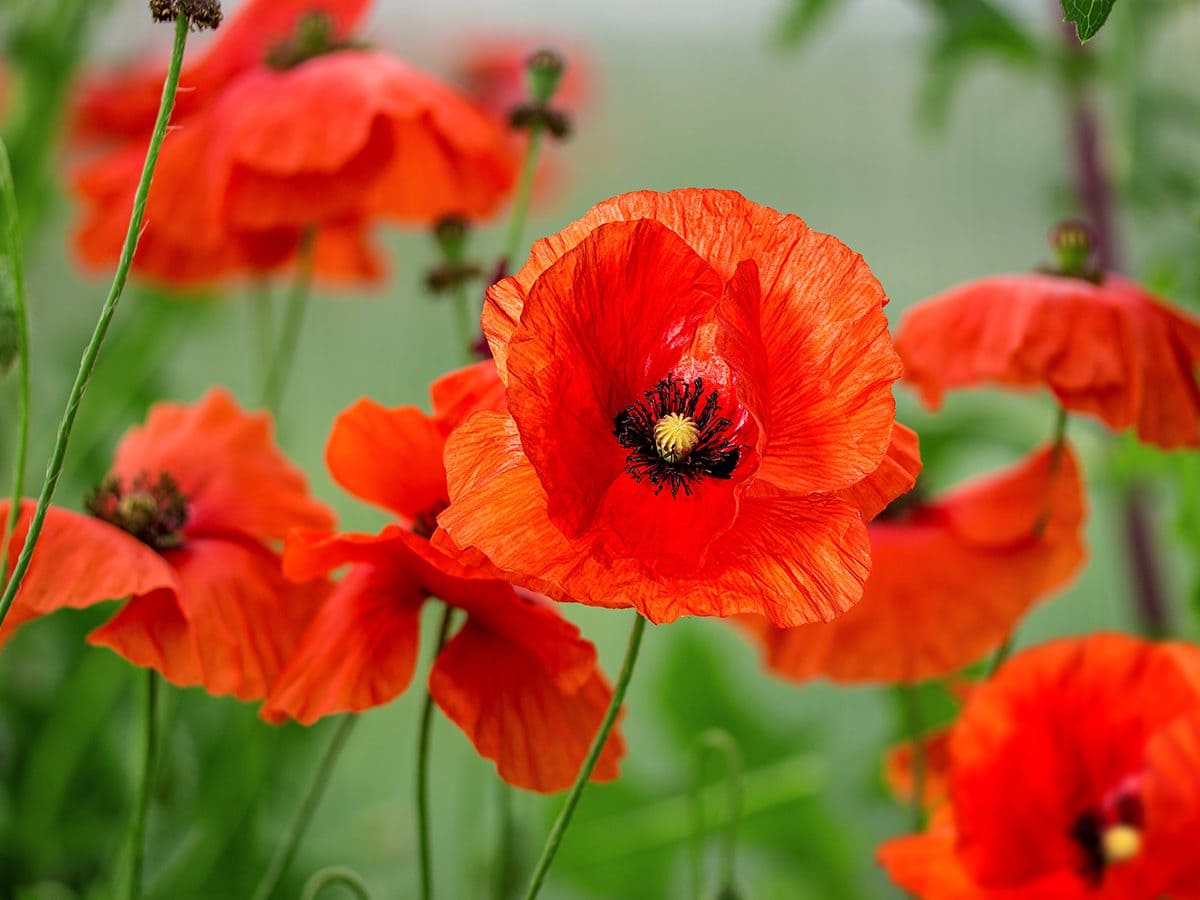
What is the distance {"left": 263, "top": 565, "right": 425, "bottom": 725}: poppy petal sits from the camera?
0.28m

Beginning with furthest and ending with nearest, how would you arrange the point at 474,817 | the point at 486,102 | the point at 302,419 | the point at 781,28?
1. the point at 302,419
2. the point at 486,102
3. the point at 781,28
4. the point at 474,817

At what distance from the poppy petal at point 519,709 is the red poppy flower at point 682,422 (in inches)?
1.8

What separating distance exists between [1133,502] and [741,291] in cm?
62

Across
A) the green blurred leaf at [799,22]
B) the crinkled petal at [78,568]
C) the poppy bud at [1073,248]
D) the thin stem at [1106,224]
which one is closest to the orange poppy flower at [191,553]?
the crinkled petal at [78,568]

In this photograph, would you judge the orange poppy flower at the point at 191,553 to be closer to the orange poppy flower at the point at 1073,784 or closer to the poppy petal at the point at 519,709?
the poppy petal at the point at 519,709

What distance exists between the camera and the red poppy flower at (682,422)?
23cm

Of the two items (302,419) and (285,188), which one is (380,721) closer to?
(302,419)

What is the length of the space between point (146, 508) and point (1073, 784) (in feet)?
0.82

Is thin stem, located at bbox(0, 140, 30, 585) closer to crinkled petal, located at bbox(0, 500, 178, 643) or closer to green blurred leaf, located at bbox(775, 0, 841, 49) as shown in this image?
crinkled petal, located at bbox(0, 500, 178, 643)

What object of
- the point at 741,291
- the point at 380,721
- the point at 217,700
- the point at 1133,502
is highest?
the point at 741,291

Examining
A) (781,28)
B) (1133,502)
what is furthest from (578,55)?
(1133,502)

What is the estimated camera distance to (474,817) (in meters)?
0.56

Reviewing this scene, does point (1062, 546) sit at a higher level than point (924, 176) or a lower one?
lower

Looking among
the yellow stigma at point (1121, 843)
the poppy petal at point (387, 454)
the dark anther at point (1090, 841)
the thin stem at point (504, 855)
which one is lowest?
the thin stem at point (504, 855)
